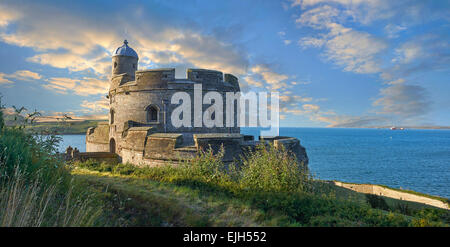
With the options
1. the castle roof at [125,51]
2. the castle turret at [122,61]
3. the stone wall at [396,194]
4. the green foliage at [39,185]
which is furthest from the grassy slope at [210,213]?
the castle roof at [125,51]

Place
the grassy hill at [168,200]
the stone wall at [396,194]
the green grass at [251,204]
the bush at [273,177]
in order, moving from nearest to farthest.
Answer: the grassy hill at [168,200]
the green grass at [251,204]
the bush at [273,177]
the stone wall at [396,194]

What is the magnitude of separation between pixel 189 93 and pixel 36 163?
36.8 ft

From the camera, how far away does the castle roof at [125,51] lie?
65.6ft

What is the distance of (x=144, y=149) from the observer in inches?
532

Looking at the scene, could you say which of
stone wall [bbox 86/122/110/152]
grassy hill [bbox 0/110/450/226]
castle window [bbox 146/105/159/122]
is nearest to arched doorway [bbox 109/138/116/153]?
stone wall [bbox 86/122/110/152]

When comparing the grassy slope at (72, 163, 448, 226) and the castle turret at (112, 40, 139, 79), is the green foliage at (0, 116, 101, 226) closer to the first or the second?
the grassy slope at (72, 163, 448, 226)

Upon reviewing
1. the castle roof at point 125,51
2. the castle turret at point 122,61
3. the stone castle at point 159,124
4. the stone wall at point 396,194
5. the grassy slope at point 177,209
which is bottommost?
the stone wall at point 396,194

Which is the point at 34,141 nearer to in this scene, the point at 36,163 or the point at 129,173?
the point at 36,163

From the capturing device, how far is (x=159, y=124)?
1563cm

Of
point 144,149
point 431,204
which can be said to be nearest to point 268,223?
point 144,149

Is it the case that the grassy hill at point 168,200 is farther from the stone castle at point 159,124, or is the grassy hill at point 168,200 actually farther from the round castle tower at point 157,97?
the round castle tower at point 157,97

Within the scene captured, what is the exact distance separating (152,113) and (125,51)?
7.75m

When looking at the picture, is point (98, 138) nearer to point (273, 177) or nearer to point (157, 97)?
point (157, 97)

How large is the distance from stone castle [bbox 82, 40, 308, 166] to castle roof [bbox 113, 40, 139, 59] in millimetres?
91
